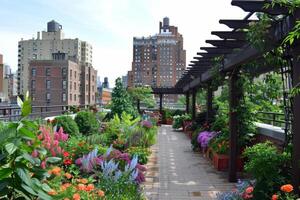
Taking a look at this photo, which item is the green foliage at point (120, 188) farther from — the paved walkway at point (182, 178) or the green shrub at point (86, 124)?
the green shrub at point (86, 124)

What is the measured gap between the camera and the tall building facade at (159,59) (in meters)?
57.2

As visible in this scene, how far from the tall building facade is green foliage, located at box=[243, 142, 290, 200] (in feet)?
169

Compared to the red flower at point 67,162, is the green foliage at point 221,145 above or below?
below

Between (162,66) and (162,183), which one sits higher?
(162,66)

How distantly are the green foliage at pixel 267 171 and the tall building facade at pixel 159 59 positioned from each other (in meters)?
51.7

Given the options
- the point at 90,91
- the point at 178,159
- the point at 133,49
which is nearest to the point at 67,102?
the point at 90,91

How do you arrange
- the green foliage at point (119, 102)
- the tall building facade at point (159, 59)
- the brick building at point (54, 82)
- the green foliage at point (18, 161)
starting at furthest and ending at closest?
the brick building at point (54, 82), the tall building facade at point (159, 59), the green foliage at point (119, 102), the green foliage at point (18, 161)

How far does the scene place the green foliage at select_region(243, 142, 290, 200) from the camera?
4352mm

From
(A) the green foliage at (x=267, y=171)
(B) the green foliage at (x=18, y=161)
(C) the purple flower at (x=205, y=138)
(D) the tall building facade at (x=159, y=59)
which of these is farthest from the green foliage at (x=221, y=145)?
(D) the tall building facade at (x=159, y=59)

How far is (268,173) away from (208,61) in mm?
5291

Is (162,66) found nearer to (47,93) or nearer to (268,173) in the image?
(47,93)

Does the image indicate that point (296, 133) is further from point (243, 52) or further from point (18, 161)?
point (18, 161)

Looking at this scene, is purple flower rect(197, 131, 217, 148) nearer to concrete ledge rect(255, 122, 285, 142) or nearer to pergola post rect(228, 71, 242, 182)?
concrete ledge rect(255, 122, 285, 142)

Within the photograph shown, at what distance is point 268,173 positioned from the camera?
4.52m
